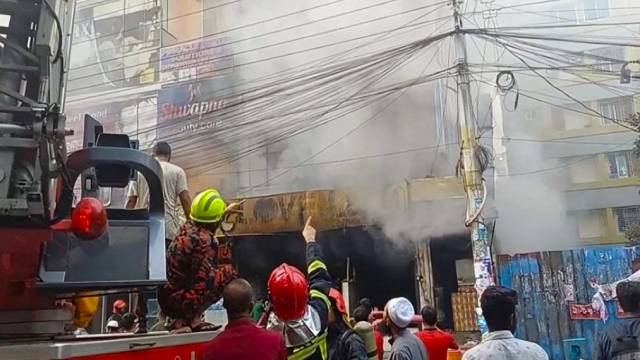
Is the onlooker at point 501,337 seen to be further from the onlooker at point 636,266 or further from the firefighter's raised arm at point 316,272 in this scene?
the onlooker at point 636,266

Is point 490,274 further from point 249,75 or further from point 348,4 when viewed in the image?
point 249,75

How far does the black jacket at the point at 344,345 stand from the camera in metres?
3.01

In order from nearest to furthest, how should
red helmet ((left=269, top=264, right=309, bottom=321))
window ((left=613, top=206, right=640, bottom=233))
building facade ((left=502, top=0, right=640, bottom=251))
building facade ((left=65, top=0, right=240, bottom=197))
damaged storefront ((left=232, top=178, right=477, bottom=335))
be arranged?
red helmet ((left=269, top=264, right=309, bottom=321))
damaged storefront ((left=232, top=178, right=477, bottom=335))
building facade ((left=65, top=0, right=240, bottom=197))
building facade ((left=502, top=0, right=640, bottom=251))
window ((left=613, top=206, right=640, bottom=233))

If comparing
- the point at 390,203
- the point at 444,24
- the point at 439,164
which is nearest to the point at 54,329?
the point at 390,203

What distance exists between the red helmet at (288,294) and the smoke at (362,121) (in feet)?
30.2

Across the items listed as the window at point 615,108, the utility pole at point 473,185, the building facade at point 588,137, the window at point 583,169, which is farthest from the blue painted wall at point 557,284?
the window at point 615,108

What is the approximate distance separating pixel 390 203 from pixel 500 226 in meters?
5.11

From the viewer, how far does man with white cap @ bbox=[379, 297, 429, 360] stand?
347cm

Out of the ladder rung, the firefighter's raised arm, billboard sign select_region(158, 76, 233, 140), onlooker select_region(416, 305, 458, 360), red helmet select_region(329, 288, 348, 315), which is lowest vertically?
onlooker select_region(416, 305, 458, 360)

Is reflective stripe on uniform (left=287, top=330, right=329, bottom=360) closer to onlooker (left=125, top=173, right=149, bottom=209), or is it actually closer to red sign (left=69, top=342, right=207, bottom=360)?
red sign (left=69, top=342, right=207, bottom=360)

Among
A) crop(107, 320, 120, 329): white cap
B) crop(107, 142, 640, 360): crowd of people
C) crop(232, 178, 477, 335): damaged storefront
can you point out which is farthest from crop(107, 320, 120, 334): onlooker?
crop(232, 178, 477, 335): damaged storefront

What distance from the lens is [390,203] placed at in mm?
11258

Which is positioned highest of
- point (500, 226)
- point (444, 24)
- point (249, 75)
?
point (249, 75)

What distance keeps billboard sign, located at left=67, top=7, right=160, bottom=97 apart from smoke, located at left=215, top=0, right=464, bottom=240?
706cm
